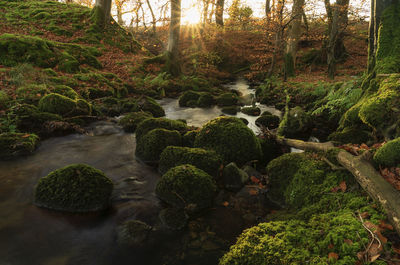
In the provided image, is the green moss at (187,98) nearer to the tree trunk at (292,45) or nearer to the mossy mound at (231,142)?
the tree trunk at (292,45)

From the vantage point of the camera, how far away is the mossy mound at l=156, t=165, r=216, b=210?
4.32 meters

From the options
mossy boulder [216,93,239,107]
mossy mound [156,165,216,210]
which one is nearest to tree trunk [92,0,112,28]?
mossy boulder [216,93,239,107]

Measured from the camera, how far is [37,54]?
12.3 m

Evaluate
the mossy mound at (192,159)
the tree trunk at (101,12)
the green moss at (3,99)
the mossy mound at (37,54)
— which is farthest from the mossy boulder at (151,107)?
the tree trunk at (101,12)

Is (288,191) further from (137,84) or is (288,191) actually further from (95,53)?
(95,53)

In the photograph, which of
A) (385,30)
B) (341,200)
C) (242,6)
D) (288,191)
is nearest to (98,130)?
(288,191)

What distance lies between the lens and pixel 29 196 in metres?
4.62

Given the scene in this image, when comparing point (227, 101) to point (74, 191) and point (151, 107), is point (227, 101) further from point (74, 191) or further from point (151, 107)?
point (74, 191)

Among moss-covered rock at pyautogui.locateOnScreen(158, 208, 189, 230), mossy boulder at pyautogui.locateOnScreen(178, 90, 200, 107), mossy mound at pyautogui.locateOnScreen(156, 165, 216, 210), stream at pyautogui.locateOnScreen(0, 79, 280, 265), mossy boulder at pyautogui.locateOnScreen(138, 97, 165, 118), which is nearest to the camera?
stream at pyautogui.locateOnScreen(0, 79, 280, 265)

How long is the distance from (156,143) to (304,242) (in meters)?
4.29

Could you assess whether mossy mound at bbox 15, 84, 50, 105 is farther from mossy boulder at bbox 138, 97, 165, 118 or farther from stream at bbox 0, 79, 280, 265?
mossy boulder at bbox 138, 97, 165, 118

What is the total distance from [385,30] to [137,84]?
11910 millimetres

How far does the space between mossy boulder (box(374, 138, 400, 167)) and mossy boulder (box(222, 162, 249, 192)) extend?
238 cm

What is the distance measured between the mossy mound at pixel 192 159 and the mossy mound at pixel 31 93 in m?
6.08
